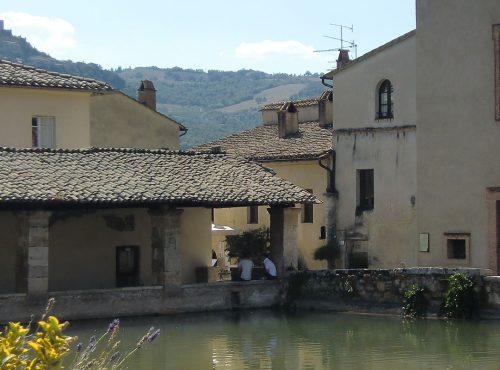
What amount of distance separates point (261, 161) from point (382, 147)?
624cm

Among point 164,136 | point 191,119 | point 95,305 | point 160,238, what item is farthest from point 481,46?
point 191,119

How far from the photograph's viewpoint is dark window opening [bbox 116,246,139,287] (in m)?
28.2

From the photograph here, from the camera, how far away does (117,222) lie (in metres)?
28.0

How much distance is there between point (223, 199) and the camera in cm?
2628

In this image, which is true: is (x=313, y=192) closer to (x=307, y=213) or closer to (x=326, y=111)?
(x=307, y=213)

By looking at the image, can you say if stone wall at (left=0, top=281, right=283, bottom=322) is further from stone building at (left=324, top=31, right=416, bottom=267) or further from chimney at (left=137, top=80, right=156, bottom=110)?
chimney at (left=137, top=80, right=156, bottom=110)

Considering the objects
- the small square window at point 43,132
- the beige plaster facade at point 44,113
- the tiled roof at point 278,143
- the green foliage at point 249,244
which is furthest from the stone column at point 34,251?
the green foliage at point 249,244

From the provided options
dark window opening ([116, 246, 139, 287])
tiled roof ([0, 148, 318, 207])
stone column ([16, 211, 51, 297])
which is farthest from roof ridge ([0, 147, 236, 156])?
stone column ([16, 211, 51, 297])

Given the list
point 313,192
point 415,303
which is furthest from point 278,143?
point 415,303

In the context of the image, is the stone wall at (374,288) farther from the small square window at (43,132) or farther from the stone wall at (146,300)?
the small square window at (43,132)

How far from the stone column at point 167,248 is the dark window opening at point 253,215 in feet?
42.1

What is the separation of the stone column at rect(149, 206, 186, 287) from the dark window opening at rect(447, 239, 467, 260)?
7.10 metres

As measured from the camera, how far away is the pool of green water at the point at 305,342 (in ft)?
59.0

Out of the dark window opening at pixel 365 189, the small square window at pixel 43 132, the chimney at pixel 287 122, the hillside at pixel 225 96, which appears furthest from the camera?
the hillside at pixel 225 96
